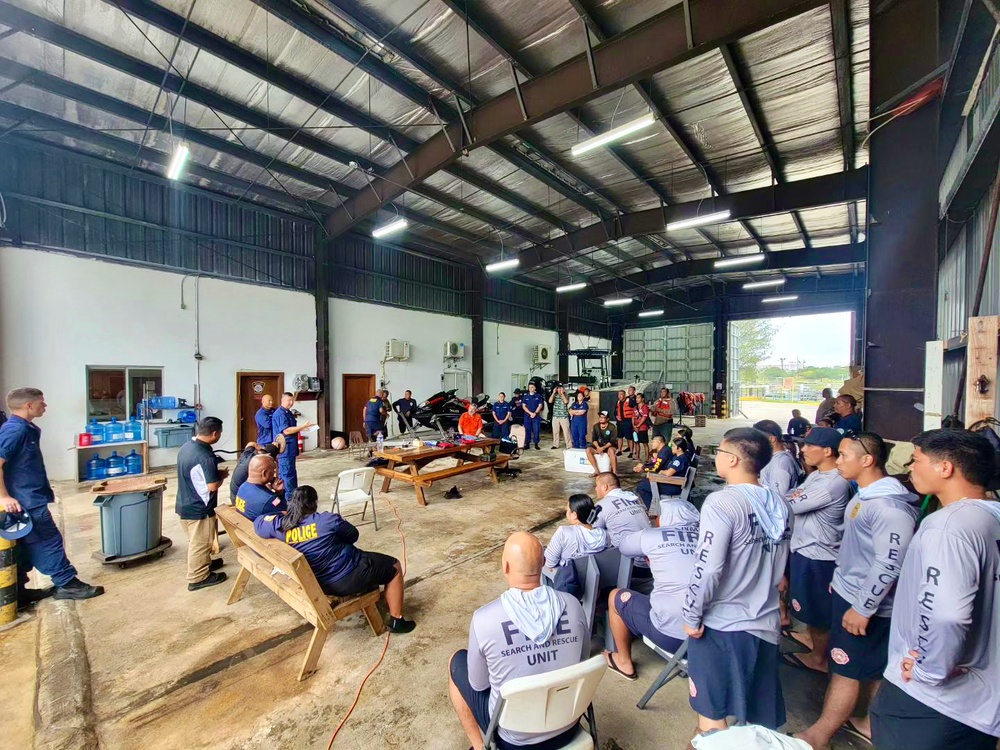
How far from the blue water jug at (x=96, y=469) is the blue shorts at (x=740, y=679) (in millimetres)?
8636

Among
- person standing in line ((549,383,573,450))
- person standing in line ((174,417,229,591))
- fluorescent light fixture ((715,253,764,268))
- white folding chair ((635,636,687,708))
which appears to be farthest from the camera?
person standing in line ((549,383,573,450))

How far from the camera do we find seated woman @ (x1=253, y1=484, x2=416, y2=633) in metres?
2.29

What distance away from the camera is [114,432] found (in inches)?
263

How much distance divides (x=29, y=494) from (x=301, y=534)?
7.11ft

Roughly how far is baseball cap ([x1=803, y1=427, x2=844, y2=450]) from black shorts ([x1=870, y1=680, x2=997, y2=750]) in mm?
1320

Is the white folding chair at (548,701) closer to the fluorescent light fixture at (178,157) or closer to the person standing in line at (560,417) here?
the fluorescent light fixture at (178,157)

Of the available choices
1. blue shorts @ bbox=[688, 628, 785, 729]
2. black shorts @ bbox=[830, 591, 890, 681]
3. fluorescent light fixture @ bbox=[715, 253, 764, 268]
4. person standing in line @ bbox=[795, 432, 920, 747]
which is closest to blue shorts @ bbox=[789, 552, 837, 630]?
person standing in line @ bbox=[795, 432, 920, 747]

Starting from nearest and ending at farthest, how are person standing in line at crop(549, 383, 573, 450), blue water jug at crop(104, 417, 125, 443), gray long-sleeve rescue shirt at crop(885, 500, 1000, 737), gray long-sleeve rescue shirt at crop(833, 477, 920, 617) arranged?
1. gray long-sleeve rescue shirt at crop(885, 500, 1000, 737)
2. gray long-sleeve rescue shirt at crop(833, 477, 920, 617)
3. blue water jug at crop(104, 417, 125, 443)
4. person standing in line at crop(549, 383, 573, 450)

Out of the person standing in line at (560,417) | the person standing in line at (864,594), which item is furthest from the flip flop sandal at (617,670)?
the person standing in line at (560,417)

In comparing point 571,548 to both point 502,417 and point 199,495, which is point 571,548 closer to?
point 199,495

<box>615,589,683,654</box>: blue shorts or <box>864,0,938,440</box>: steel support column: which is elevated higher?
<box>864,0,938,440</box>: steel support column

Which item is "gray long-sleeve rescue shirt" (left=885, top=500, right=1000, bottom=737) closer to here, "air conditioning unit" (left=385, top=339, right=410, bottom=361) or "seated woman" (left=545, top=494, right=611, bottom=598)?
"seated woman" (left=545, top=494, right=611, bottom=598)

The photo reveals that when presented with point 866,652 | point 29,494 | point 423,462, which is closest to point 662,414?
point 423,462

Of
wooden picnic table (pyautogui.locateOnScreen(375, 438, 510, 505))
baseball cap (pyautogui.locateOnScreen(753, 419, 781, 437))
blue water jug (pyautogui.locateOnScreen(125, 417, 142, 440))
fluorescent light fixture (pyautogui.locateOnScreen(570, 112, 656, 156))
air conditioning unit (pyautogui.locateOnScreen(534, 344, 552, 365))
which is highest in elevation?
fluorescent light fixture (pyautogui.locateOnScreen(570, 112, 656, 156))
